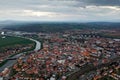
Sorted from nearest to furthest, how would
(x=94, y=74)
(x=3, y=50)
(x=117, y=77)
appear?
1. (x=117, y=77)
2. (x=94, y=74)
3. (x=3, y=50)

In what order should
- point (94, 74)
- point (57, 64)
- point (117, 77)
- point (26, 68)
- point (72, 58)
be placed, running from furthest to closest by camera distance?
1. point (72, 58)
2. point (57, 64)
3. point (26, 68)
4. point (94, 74)
5. point (117, 77)

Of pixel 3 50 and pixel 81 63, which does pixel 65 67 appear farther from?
pixel 3 50

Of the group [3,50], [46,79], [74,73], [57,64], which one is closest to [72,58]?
[57,64]

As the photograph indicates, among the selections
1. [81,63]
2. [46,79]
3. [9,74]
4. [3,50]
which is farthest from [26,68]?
[3,50]

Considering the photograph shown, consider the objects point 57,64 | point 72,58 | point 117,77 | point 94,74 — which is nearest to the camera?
point 117,77

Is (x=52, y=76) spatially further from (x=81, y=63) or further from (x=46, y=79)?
(x=81, y=63)

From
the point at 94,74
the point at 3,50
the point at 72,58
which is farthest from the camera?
the point at 3,50

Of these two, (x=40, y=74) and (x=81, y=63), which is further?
(x=81, y=63)

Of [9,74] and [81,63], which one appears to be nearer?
[9,74]
